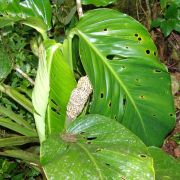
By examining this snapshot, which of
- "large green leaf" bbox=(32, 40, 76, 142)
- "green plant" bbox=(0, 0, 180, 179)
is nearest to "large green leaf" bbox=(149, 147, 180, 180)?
"green plant" bbox=(0, 0, 180, 179)

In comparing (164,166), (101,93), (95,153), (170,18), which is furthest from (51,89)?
(170,18)

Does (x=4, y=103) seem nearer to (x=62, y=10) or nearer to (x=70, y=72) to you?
(x=70, y=72)

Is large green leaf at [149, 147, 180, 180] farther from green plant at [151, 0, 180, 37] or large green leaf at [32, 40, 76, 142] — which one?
green plant at [151, 0, 180, 37]

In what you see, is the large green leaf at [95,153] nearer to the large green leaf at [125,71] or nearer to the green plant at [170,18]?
the large green leaf at [125,71]

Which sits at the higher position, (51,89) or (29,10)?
(29,10)

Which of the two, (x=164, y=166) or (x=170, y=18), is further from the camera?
(x=170, y=18)

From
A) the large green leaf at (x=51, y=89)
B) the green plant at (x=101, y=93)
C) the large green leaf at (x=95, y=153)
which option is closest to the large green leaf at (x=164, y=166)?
the green plant at (x=101, y=93)

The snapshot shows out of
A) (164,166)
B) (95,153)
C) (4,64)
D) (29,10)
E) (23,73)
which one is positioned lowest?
(164,166)

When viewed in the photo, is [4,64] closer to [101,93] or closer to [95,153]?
[101,93]
